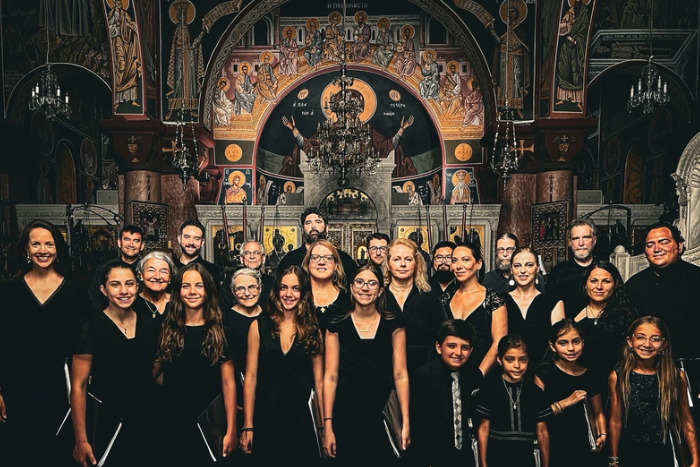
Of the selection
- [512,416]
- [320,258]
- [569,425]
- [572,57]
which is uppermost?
[572,57]

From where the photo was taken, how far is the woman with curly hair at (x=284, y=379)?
3744mm

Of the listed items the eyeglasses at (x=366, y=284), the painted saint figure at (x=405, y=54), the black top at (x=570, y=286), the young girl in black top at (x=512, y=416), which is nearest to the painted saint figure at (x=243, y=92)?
the painted saint figure at (x=405, y=54)

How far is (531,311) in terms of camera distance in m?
4.32

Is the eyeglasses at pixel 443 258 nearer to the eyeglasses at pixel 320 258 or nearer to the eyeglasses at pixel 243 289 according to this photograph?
the eyeglasses at pixel 320 258

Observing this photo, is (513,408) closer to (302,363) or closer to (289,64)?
(302,363)

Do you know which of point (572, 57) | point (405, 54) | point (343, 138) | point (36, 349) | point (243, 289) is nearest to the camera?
point (36, 349)

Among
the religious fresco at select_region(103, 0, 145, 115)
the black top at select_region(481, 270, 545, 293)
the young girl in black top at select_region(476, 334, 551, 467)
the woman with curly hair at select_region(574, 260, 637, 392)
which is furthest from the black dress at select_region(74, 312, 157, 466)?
the religious fresco at select_region(103, 0, 145, 115)

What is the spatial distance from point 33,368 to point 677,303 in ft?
17.0

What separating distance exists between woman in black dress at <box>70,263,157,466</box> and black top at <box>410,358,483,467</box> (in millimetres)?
1881

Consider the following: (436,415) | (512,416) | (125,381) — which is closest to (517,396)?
(512,416)

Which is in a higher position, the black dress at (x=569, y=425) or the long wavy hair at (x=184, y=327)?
the long wavy hair at (x=184, y=327)

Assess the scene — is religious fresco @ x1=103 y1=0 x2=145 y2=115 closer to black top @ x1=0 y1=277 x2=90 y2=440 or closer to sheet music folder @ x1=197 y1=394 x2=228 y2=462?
black top @ x1=0 y1=277 x2=90 y2=440

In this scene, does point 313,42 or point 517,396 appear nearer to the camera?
point 517,396

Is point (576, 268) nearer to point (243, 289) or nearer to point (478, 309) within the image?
point (478, 309)
